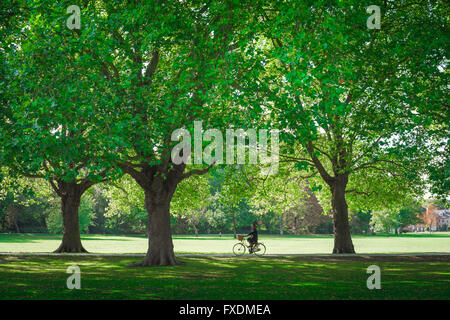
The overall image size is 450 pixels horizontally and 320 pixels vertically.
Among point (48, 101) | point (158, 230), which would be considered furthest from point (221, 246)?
point (48, 101)

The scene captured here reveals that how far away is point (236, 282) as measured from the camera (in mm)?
16031

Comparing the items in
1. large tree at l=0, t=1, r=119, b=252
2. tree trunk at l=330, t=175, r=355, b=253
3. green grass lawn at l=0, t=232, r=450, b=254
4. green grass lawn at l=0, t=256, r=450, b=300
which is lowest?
green grass lawn at l=0, t=232, r=450, b=254

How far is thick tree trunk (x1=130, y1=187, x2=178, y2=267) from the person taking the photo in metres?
23.1

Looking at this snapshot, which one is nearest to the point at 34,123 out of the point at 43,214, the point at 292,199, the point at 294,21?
the point at 294,21

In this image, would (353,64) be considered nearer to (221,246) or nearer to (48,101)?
(48,101)

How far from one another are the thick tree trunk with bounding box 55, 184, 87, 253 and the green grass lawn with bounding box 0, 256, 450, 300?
423 inches

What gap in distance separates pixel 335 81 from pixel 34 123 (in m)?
9.89

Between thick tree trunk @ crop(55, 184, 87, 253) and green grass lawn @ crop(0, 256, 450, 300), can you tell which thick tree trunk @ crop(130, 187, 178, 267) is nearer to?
green grass lawn @ crop(0, 256, 450, 300)

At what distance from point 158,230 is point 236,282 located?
27.0 feet

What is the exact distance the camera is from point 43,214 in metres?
85.4

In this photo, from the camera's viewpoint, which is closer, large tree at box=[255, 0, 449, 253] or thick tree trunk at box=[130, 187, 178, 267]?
large tree at box=[255, 0, 449, 253]

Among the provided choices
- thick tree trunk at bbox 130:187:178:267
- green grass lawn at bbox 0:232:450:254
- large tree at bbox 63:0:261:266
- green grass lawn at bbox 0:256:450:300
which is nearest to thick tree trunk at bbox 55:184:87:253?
green grass lawn at bbox 0:232:450:254

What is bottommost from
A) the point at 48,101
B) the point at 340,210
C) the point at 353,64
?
the point at 340,210

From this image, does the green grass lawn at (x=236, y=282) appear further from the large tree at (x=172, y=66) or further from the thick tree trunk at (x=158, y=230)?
the large tree at (x=172, y=66)
